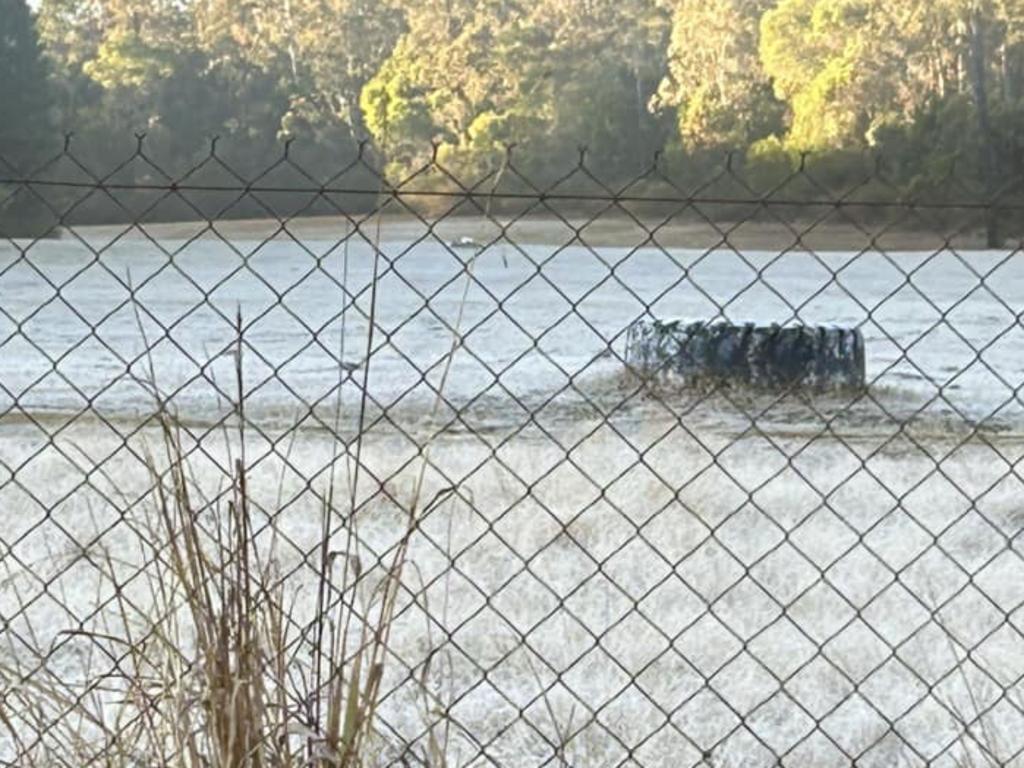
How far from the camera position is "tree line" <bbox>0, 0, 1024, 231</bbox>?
1902cm

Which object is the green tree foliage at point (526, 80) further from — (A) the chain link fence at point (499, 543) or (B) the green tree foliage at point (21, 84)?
(A) the chain link fence at point (499, 543)

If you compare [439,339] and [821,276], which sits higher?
[439,339]

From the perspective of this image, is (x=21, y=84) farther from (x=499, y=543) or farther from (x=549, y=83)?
(x=499, y=543)

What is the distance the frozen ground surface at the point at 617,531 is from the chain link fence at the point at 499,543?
0.06 feet

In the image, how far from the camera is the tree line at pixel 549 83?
1902 cm

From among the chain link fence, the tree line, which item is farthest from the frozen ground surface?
the tree line

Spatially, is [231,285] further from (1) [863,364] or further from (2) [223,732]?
(2) [223,732]

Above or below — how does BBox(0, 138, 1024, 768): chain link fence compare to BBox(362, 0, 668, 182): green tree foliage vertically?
above

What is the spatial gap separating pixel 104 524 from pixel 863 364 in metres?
3.96

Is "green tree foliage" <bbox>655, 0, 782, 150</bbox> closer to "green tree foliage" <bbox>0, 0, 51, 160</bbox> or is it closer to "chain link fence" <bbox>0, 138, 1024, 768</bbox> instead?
"green tree foliage" <bbox>0, 0, 51, 160</bbox>

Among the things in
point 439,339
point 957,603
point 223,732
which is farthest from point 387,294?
point 223,732

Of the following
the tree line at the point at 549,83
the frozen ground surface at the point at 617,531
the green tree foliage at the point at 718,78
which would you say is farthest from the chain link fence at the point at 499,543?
the green tree foliage at the point at 718,78

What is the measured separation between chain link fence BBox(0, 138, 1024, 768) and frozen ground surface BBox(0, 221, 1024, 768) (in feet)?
0.06

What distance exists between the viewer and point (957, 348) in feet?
31.1
